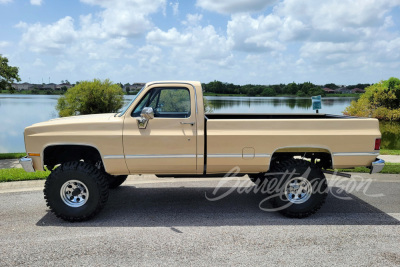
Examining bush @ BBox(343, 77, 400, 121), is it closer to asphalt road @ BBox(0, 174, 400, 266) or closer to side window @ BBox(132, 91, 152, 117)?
asphalt road @ BBox(0, 174, 400, 266)

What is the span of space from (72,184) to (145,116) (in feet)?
5.33

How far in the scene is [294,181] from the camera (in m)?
5.59

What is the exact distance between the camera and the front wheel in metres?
5.30

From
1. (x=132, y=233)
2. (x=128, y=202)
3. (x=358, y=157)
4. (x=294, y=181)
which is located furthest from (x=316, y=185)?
(x=128, y=202)

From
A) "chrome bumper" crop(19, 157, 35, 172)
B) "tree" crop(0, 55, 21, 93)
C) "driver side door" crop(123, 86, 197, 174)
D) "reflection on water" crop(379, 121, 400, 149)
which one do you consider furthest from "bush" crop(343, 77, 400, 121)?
"chrome bumper" crop(19, 157, 35, 172)

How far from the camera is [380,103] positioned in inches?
1807

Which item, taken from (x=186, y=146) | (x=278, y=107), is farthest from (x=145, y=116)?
(x=278, y=107)

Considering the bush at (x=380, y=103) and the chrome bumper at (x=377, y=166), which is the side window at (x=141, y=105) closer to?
the chrome bumper at (x=377, y=166)

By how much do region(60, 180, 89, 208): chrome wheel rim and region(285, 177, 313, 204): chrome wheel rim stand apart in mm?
3275

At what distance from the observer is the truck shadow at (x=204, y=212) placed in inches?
211

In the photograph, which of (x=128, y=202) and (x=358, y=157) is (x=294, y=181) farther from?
(x=128, y=202)

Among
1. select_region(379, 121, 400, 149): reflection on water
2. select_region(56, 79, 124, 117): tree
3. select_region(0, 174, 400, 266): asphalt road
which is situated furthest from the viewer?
select_region(56, 79, 124, 117): tree

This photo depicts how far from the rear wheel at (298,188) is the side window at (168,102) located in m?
1.85

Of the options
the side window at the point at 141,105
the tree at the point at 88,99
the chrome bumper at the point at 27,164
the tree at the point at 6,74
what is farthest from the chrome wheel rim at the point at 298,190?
the tree at the point at 88,99
